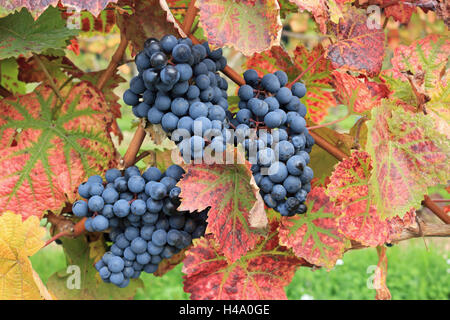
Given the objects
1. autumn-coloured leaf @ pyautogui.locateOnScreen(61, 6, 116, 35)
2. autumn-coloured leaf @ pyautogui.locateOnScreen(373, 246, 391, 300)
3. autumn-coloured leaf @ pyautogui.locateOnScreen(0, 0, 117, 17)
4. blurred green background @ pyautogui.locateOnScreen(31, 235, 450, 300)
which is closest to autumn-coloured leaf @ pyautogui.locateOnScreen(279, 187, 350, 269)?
autumn-coloured leaf @ pyautogui.locateOnScreen(373, 246, 391, 300)

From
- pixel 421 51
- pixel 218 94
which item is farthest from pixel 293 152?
pixel 421 51

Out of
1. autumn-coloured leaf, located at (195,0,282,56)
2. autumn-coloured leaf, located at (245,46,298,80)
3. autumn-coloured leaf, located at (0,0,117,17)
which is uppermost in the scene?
autumn-coloured leaf, located at (0,0,117,17)

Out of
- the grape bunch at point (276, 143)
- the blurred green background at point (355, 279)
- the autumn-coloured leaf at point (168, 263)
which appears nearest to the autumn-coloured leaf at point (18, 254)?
A: the autumn-coloured leaf at point (168, 263)

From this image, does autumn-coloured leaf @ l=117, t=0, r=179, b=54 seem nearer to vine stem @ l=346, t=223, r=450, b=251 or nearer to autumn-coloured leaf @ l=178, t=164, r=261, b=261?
autumn-coloured leaf @ l=178, t=164, r=261, b=261
